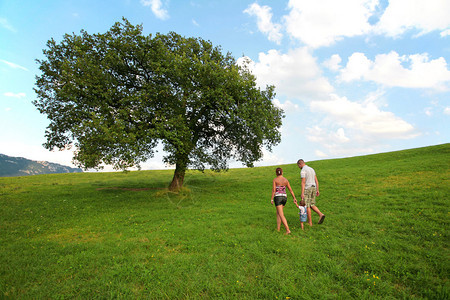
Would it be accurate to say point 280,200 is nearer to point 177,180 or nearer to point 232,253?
point 232,253

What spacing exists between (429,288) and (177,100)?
2091 cm

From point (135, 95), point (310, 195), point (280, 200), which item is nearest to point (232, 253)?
point (280, 200)

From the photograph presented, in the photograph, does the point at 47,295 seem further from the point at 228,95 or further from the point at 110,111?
the point at 228,95

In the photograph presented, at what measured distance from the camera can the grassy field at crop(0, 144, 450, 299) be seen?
6.01 m

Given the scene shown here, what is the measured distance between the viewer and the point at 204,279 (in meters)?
6.47

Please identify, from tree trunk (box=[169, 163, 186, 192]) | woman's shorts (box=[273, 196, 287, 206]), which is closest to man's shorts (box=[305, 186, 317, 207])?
woman's shorts (box=[273, 196, 287, 206])

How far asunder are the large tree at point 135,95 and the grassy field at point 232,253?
6492 millimetres

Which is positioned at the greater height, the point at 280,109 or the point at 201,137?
the point at 280,109

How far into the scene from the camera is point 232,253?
834 cm

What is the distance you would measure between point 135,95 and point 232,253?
659 inches

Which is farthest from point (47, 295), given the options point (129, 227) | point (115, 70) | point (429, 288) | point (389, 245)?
point (115, 70)

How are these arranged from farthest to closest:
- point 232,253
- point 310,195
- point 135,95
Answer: point 135,95
point 310,195
point 232,253

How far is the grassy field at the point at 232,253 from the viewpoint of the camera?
6012 mm

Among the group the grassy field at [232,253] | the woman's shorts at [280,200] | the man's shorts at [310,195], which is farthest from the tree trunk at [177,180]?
the man's shorts at [310,195]
